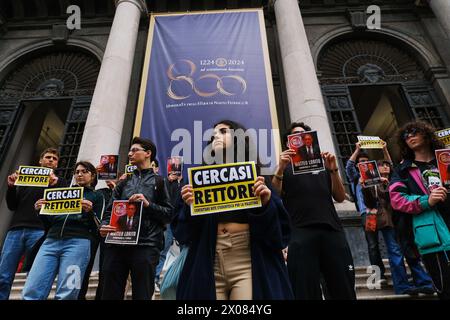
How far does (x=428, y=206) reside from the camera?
299cm

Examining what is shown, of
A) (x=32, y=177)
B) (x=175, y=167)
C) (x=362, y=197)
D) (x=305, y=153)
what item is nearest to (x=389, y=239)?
(x=362, y=197)

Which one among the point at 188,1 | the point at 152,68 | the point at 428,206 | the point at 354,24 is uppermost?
the point at 188,1

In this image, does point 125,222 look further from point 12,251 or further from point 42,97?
point 42,97

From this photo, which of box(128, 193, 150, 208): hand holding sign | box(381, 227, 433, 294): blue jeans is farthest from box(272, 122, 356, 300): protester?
box(381, 227, 433, 294): blue jeans

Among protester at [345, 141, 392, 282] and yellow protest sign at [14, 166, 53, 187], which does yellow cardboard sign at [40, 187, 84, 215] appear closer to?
yellow protest sign at [14, 166, 53, 187]

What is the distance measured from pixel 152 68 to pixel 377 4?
8800 millimetres

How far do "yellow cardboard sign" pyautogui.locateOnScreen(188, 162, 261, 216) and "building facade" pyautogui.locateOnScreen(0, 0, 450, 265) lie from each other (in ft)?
19.8

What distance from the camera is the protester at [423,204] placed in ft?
9.48

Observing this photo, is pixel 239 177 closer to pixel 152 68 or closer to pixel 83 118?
pixel 152 68

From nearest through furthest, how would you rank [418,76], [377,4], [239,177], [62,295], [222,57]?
[239,177], [62,295], [222,57], [418,76], [377,4]

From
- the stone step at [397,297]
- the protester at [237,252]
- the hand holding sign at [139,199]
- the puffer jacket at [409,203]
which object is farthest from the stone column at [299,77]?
the protester at [237,252]

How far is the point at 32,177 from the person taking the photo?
167 inches

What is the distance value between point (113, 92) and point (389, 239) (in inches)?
278

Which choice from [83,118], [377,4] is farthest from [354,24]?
[83,118]
